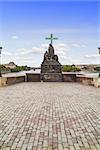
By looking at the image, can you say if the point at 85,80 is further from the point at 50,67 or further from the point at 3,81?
the point at 3,81

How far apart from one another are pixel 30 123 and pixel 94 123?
1880mm

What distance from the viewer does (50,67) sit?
2270 centimetres

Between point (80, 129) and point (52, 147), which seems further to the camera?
point (80, 129)

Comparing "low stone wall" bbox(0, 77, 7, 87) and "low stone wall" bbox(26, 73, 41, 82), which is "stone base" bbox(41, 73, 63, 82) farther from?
"low stone wall" bbox(0, 77, 7, 87)

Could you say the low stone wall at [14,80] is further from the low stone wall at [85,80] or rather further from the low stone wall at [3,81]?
the low stone wall at [85,80]

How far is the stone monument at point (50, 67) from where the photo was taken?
21.7m

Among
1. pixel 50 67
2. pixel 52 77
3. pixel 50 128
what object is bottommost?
pixel 50 128

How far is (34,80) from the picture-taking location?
21516 millimetres

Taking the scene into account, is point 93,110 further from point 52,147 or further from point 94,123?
point 52,147

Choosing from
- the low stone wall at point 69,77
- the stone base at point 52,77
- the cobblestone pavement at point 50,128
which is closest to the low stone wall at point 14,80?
the stone base at point 52,77

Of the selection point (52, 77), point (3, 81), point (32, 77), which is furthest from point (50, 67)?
point (3, 81)

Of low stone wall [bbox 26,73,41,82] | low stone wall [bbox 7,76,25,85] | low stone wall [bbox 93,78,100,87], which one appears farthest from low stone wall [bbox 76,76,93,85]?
low stone wall [bbox 7,76,25,85]

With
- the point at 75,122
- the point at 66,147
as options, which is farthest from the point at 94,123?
the point at 66,147

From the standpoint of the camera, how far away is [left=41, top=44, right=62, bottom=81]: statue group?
71.3 ft
